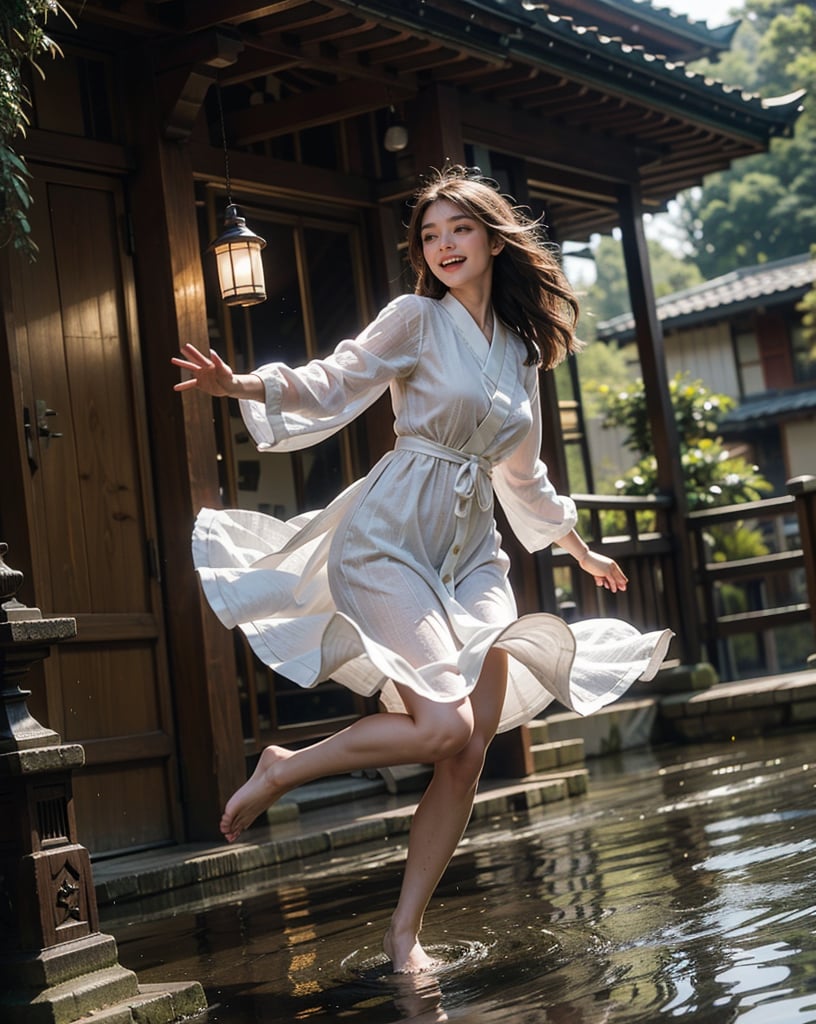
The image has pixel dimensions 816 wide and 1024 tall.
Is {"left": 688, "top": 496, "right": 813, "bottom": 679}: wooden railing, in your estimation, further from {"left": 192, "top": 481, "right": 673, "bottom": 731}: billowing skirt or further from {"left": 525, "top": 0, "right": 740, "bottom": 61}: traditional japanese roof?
{"left": 192, "top": 481, "right": 673, "bottom": 731}: billowing skirt

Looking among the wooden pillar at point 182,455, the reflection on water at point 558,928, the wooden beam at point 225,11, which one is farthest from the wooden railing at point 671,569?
the wooden beam at point 225,11

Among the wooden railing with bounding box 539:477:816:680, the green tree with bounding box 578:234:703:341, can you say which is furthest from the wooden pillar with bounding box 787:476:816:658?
the green tree with bounding box 578:234:703:341

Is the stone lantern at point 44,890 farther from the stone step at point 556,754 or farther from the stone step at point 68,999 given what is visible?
the stone step at point 556,754

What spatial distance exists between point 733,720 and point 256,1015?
7.43m

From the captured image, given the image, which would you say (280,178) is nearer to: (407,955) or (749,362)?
(407,955)

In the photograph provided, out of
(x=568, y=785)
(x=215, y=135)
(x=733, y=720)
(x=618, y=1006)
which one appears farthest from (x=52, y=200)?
(x=733, y=720)

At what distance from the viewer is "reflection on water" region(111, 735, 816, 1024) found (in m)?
3.14

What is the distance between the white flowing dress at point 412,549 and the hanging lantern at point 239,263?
300 cm

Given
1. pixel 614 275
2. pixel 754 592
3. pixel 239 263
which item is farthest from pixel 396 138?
pixel 614 275

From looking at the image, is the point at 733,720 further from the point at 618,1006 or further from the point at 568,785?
the point at 618,1006

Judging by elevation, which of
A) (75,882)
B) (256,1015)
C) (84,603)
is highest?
(84,603)

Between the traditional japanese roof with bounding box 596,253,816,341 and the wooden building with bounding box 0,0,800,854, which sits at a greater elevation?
the traditional japanese roof with bounding box 596,253,816,341

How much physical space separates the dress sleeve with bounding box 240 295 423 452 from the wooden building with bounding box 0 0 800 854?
2.50m

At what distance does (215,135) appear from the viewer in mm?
8039
